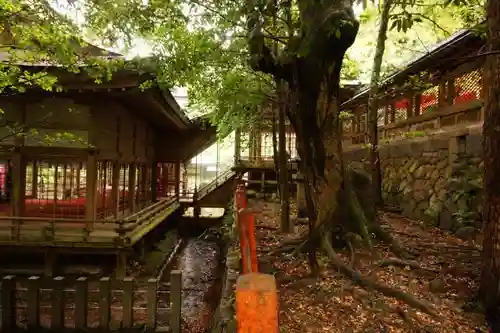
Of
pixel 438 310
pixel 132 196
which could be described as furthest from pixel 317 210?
pixel 132 196

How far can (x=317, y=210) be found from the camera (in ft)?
22.7

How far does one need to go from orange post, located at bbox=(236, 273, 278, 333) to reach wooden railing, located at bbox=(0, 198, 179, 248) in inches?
378

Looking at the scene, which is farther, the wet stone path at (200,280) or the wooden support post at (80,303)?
the wet stone path at (200,280)

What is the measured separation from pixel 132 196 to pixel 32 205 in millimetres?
5335

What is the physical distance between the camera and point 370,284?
18.7ft

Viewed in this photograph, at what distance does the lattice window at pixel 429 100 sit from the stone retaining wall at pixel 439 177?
43.0 inches

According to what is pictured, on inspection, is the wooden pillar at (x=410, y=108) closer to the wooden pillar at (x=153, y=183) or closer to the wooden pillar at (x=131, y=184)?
the wooden pillar at (x=131, y=184)

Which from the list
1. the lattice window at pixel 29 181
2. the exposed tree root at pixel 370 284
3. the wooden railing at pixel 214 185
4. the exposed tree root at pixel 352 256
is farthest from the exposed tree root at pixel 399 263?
the wooden railing at pixel 214 185

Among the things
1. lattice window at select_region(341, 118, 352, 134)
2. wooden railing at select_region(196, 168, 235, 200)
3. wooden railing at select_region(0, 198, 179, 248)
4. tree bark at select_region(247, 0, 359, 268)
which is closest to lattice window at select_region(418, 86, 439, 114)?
tree bark at select_region(247, 0, 359, 268)

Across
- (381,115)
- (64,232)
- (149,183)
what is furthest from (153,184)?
(381,115)

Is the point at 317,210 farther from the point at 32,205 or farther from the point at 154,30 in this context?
the point at 32,205

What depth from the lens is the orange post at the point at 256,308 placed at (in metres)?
1.63

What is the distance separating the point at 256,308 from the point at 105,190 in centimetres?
1229

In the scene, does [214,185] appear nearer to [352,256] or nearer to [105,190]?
[105,190]
